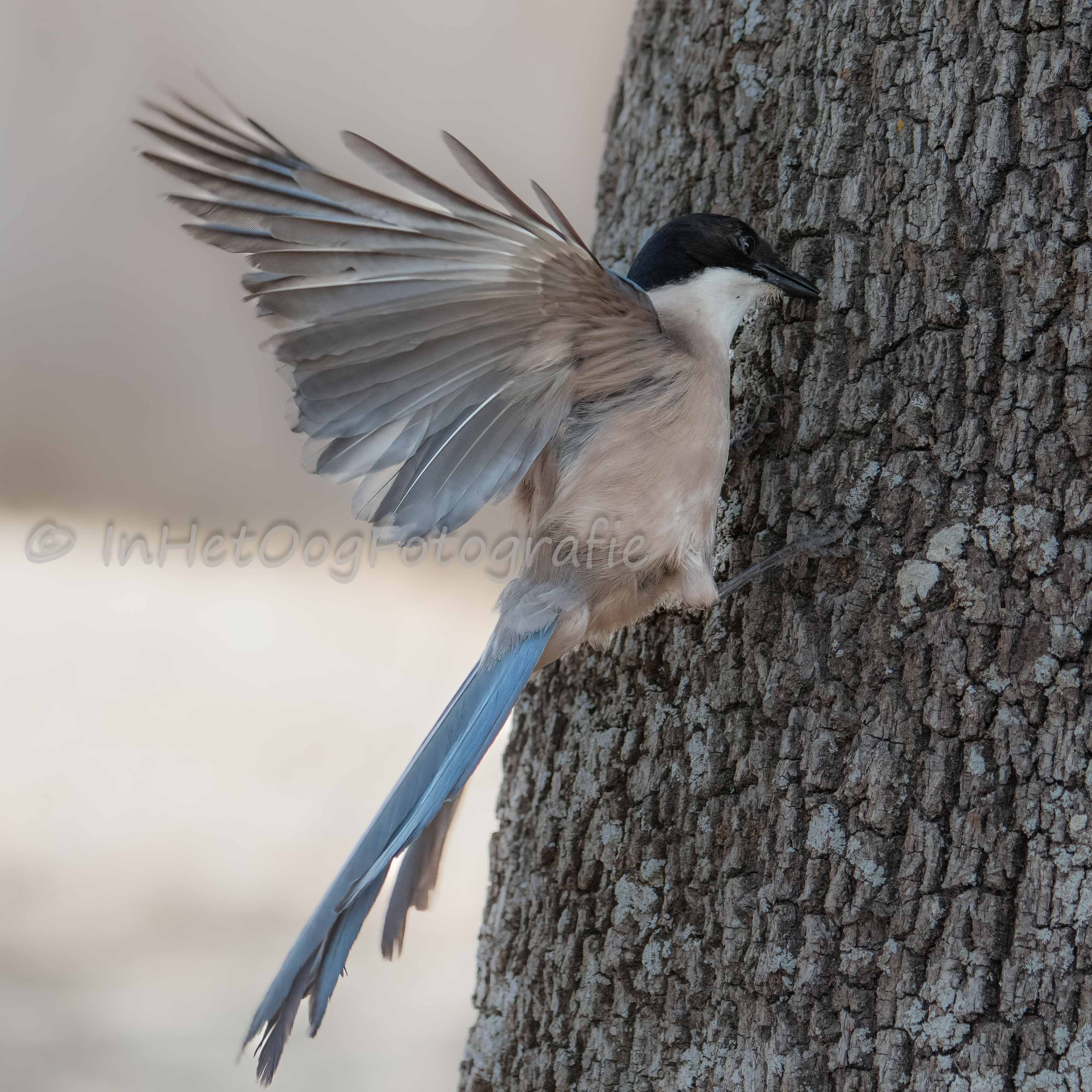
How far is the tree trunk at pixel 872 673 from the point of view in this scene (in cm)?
151

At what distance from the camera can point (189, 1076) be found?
3660 millimetres

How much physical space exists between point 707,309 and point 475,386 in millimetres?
531

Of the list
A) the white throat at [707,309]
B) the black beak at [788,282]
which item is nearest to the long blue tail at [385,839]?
the white throat at [707,309]

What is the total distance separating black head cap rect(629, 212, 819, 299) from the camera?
6.25ft

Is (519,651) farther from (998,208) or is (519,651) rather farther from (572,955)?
(998,208)

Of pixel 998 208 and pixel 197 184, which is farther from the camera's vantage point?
pixel 998 208

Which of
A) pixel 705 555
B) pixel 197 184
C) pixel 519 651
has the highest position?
pixel 197 184

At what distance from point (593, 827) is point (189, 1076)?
7.89 feet

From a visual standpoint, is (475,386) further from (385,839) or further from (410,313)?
(385,839)

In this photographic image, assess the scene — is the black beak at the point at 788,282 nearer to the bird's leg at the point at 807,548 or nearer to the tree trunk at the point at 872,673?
the tree trunk at the point at 872,673

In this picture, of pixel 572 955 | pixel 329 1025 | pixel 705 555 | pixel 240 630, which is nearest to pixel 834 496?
pixel 705 555

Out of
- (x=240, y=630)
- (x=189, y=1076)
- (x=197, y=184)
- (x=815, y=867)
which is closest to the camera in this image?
(x=197, y=184)

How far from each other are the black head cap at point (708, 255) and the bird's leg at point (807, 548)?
1.29ft

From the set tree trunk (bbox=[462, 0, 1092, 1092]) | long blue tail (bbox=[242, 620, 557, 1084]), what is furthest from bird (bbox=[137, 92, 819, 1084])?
tree trunk (bbox=[462, 0, 1092, 1092])
